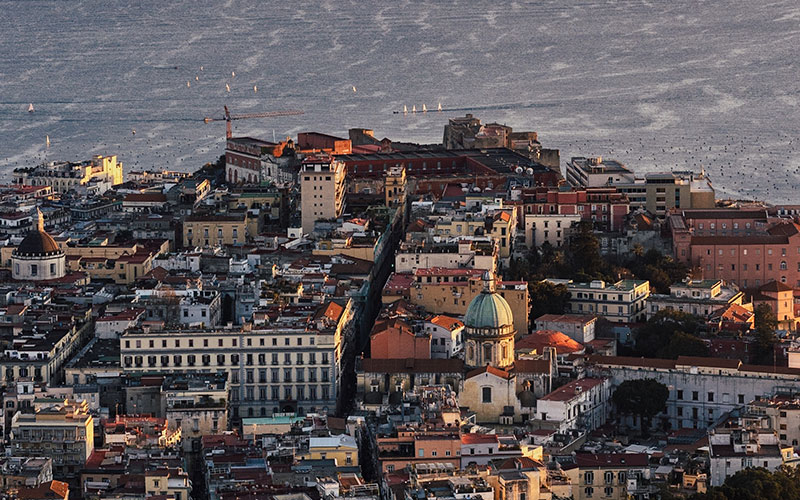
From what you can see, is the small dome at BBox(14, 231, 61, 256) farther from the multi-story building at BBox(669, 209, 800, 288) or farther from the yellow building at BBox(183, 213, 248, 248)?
the multi-story building at BBox(669, 209, 800, 288)

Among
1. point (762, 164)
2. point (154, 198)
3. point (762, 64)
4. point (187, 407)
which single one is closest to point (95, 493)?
point (187, 407)

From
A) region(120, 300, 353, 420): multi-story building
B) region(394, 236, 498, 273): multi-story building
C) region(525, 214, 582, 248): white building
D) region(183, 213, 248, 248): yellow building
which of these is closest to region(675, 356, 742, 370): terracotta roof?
region(394, 236, 498, 273): multi-story building

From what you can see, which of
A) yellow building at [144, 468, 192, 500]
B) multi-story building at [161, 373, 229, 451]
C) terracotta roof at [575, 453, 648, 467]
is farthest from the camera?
multi-story building at [161, 373, 229, 451]

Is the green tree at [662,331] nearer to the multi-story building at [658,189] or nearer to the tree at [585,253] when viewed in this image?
the tree at [585,253]

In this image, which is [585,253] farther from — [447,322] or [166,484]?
[166,484]

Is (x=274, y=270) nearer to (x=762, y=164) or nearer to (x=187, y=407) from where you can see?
(x=187, y=407)
